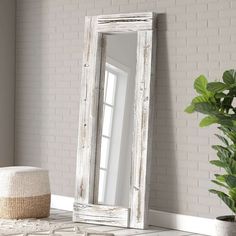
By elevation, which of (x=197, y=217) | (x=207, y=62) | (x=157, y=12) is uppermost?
(x=157, y=12)

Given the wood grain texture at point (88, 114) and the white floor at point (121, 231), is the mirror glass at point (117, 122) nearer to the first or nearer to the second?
the wood grain texture at point (88, 114)

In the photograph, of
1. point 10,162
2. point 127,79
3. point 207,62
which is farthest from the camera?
point 10,162

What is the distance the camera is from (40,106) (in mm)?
6914

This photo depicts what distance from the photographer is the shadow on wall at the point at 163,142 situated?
585 centimetres

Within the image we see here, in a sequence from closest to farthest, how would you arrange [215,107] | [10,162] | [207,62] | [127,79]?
[215,107], [207,62], [127,79], [10,162]

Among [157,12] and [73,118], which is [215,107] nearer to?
[157,12]

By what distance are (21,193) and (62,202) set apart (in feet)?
2.48

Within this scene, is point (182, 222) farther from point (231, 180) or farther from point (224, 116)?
point (224, 116)

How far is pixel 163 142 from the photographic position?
19.4 feet

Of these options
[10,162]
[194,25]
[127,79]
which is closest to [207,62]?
[194,25]

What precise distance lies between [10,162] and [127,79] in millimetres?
1805

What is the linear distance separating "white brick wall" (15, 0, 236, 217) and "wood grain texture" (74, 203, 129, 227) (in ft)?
0.99

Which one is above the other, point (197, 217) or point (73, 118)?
point (73, 118)

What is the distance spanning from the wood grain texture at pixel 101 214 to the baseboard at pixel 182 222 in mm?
249
